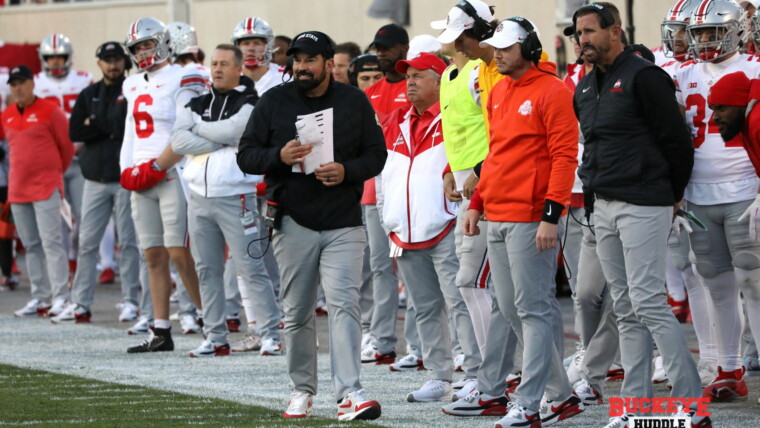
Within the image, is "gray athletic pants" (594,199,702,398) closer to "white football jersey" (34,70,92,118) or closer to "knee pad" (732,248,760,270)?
"knee pad" (732,248,760,270)

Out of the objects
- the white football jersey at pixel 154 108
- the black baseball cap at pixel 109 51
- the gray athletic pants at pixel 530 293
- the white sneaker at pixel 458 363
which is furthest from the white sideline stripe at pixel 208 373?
the black baseball cap at pixel 109 51

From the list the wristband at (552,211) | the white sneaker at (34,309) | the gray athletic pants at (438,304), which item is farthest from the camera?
the white sneaker at (34,309)

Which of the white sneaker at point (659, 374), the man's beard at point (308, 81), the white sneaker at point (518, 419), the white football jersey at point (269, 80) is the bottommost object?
the white sneaker at point (659, 374)

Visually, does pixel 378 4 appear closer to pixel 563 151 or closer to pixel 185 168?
pixel 185 168

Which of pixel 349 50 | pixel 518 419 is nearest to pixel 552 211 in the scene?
pixel 518 419

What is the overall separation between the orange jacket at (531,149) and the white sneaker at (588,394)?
1345mm

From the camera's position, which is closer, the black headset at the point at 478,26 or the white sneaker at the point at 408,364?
the black headset at the point at 478,26

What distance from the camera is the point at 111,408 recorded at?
7988 millimetres

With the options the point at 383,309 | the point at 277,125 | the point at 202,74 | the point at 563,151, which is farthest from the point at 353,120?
the point at 202,74

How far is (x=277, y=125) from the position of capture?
755 centimetres

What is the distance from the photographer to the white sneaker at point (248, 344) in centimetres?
1070

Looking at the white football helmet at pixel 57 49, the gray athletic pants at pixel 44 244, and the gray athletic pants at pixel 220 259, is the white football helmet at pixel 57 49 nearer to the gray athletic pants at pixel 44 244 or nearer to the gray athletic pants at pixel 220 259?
the gray athletic pants at pixel 44 244

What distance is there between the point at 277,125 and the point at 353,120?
39 centimetres

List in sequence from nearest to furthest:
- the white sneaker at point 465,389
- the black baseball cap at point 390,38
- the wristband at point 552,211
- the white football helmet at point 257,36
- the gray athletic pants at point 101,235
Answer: the wristband at point 552,211 → the white sneaker at point 465,389 → the black baseball cap at point 390,38 → the white football helmet at point 257,36 → the gray athletic pants at point 101,235
